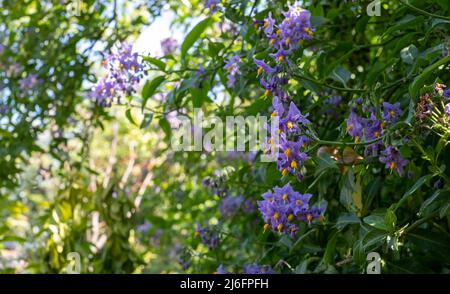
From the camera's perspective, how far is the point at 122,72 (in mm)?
1774

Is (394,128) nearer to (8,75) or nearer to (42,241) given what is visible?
(42,241)

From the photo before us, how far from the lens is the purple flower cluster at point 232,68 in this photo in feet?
5.62

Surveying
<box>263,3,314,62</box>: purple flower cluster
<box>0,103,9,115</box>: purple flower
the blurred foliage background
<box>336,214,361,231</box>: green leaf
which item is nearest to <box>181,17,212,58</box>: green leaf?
the blurred foliage background

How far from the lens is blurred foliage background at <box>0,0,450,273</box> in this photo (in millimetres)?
1425

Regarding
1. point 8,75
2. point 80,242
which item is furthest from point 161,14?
point 80,242

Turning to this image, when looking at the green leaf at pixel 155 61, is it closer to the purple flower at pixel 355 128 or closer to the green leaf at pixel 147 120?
the green leaf at pixel 147 120

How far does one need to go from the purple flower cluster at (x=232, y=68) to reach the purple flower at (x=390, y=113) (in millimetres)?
466

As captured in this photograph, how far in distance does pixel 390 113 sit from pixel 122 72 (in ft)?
2.45

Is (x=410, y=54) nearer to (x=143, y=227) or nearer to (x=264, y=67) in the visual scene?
(x=264, y=67)

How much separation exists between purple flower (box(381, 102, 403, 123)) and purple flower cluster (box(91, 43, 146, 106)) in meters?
0.68

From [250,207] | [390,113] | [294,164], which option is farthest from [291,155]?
[250,207]

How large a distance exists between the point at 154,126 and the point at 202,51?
4.62ft

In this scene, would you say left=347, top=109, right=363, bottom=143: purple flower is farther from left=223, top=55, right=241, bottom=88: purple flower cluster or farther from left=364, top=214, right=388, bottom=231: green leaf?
left=223, top=55, right=241, bottom=88: purple flower cluster

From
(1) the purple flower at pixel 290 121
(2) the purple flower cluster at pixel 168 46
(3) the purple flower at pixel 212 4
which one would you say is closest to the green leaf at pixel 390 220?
(1) the purple flower at pixel 290 121
